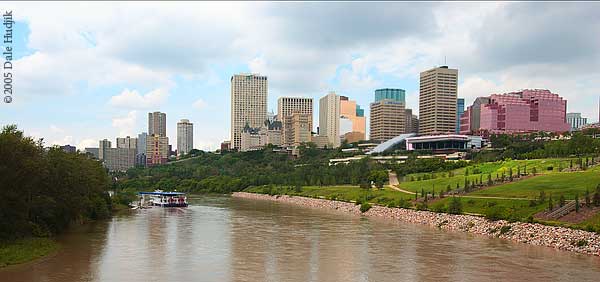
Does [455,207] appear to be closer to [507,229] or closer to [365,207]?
[507,229]

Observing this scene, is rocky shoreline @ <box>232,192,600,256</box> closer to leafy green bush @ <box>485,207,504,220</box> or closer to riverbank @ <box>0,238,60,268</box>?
leafy green bush @ <box>485,207,504,220</box>

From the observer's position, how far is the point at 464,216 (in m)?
56.9

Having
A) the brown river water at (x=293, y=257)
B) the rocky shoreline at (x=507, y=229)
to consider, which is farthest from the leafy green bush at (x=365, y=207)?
the brown river water at (x=293, y=257)

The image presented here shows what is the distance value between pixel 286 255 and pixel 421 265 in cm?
980

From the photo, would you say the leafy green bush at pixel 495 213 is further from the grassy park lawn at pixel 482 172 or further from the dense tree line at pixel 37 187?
the dense tree line at pixel 37 187

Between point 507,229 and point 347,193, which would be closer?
point 507,229

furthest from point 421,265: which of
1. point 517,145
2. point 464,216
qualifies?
point 517,145

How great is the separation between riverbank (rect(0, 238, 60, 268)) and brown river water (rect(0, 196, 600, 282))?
744mm

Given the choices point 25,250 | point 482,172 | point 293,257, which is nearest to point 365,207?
point 482,172

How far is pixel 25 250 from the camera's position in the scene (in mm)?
35062

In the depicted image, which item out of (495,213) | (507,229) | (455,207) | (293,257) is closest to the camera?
(293,257)

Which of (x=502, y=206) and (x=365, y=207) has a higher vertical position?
(x=502, y=206)

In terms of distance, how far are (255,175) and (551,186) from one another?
9464 centimetres

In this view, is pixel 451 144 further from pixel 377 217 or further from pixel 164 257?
pixel 164 257
